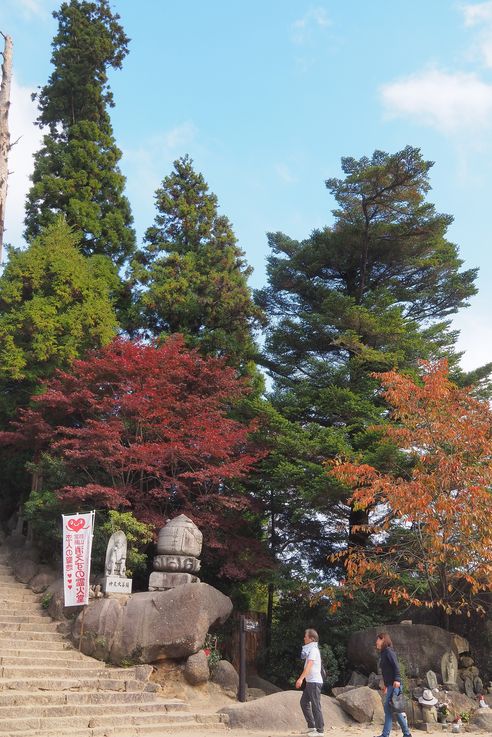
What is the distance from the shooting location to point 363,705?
10.1 metres

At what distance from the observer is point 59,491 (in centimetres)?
1280

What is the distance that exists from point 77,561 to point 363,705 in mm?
5233

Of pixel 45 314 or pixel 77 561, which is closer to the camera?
pixel 77 561

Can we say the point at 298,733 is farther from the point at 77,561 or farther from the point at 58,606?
the point at 58,606

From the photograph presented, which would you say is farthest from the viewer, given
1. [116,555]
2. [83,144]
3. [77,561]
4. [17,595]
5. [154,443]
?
[83,144]

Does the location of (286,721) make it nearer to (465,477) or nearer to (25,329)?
(465,477)

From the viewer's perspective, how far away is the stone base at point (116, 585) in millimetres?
11594

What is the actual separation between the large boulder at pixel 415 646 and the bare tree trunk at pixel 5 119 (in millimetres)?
9429

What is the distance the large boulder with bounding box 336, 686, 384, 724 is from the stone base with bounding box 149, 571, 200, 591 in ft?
10.7

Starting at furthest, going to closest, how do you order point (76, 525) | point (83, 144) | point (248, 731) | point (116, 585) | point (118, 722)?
1. point (83, 144)
2. point (116, 585)
3. point (76, 525)
4. point (248, 731)
5. point (118, 722)

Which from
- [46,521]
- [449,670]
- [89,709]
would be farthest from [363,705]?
[46,521]

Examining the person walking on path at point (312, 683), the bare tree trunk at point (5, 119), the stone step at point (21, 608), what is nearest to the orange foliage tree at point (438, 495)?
the person walking on path at point (312, 683)

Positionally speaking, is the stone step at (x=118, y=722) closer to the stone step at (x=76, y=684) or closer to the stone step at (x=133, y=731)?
the stone step at (x=133, y=731)

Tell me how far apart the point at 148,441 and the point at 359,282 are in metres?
7.29
